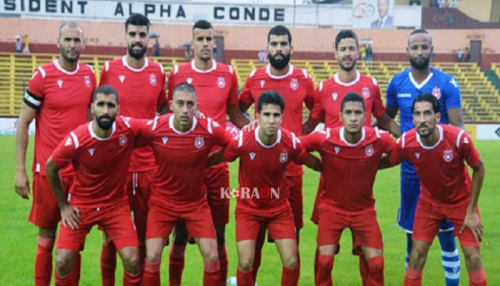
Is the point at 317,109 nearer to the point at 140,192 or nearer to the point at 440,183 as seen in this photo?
the point at 440,183

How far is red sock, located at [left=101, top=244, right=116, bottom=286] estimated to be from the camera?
20.1 ft

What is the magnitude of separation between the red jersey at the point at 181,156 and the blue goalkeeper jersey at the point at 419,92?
1.76 metres

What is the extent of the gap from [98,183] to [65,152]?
0.41 m

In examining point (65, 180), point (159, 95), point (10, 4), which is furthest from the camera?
point (10, 4)

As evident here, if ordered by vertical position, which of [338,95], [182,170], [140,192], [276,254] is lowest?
[276,254]

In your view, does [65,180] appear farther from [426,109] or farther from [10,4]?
[10,4]

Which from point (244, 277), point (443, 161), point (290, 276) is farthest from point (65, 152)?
point (443, 161)

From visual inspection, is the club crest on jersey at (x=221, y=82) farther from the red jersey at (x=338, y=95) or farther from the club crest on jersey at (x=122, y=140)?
the club crest on jersey at (x=122, y=140)

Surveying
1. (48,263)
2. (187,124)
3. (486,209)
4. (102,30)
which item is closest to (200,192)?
(187,124)

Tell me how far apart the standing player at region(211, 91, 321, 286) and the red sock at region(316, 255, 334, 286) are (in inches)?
7.4

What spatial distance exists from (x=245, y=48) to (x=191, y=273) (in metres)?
27.5

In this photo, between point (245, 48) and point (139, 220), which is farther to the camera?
point (245, 48)

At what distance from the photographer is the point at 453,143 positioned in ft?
18.7

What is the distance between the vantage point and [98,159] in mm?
5664
